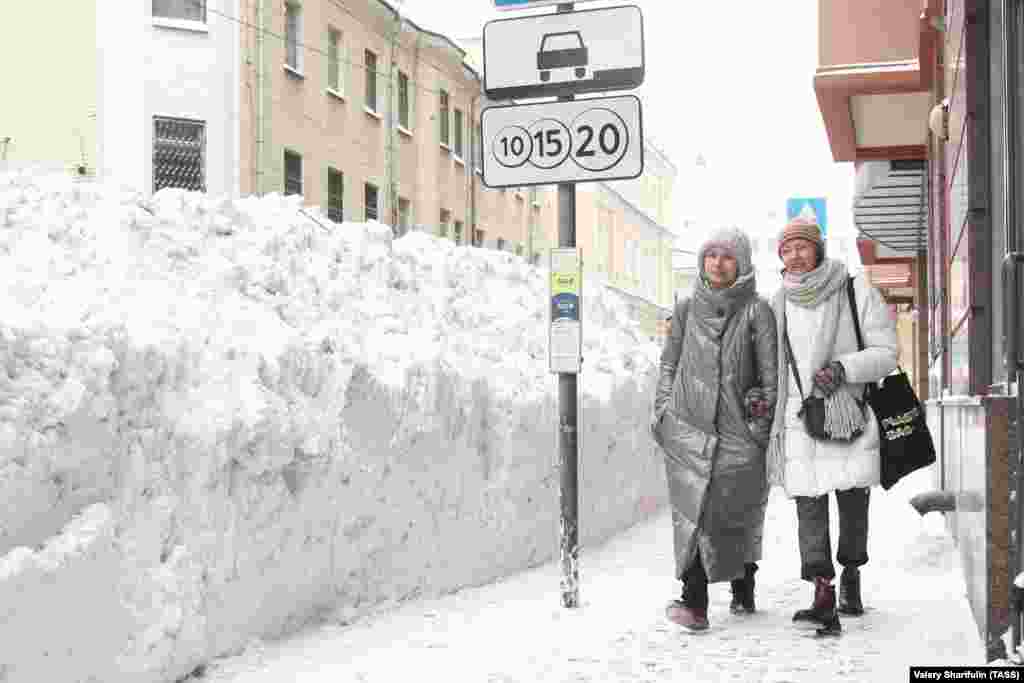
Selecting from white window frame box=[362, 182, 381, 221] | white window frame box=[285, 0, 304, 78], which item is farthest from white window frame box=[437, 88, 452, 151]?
white window frame box=[285, 0, 304, 78]

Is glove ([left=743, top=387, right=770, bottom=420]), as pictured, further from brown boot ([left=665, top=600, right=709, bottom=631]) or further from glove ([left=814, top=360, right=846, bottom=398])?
brown boot ([left=665, top=600, right=709, bottom=631])

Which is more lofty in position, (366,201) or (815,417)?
(366,201)

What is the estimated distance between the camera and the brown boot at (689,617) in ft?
19.7

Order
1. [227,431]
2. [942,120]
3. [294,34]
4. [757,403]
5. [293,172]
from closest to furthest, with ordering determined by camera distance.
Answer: [227,431], [757,403], [942,120], [293,172], [294,34]

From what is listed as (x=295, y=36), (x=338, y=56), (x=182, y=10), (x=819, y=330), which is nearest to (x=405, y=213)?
(x=338, y=56)

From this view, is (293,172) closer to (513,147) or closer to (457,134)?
(457,134)

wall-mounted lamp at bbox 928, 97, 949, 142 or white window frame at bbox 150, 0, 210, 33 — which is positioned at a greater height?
white window frame at bbox 150, 0, 210, 33

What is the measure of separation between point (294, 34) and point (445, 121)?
8.47 metres

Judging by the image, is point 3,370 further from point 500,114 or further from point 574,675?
point 500,114

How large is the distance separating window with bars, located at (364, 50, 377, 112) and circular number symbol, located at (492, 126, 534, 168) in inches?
1007

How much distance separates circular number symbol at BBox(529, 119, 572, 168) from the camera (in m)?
6.72

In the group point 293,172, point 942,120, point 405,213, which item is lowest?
point 942,120

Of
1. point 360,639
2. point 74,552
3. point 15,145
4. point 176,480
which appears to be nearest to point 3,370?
point 74,552

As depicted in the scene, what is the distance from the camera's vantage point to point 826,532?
19.9 feet
